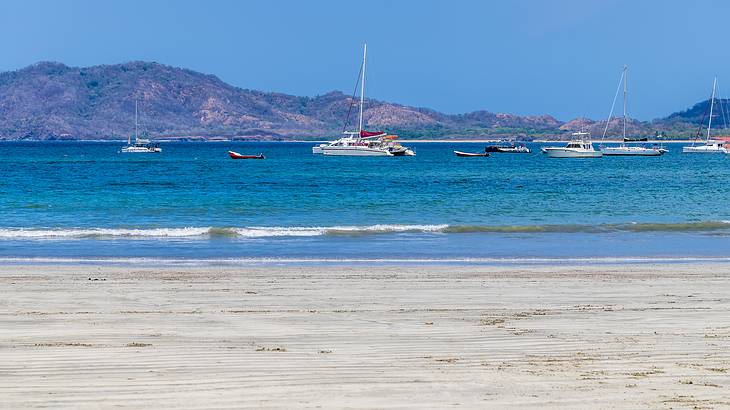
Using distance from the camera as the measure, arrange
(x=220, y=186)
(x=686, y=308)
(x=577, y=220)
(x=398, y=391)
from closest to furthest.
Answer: (x=398, y=391) < (x=686, y=308) < (x=577, y=220) < (x=220, y=186)

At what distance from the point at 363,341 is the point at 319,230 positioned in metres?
17.7

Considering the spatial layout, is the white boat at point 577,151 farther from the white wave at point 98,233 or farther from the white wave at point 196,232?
the white wave at point 98,233

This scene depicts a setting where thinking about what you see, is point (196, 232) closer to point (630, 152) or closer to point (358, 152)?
point (358, 152)

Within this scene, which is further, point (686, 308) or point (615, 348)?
point (686, 308)

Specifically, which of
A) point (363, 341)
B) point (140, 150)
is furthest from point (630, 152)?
point (363, 341)

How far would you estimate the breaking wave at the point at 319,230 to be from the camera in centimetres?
2697

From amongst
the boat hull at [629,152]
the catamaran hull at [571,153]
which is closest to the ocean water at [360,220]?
the catamaran hull at [571,153]

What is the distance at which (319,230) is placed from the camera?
93.4ft

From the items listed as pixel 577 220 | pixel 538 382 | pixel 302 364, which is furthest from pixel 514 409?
pixel 577 220

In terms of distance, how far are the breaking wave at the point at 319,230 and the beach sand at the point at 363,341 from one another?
9651 mm

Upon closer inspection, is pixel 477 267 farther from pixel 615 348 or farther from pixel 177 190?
pixel 177 190

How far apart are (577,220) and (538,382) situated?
85.5 feet

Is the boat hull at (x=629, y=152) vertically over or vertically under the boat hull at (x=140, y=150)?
over

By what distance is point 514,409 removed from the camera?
313 inches
